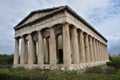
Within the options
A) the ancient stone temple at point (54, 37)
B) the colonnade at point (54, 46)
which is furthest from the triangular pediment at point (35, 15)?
the colonnade at point (54, 46)

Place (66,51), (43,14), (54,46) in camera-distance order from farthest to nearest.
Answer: (43,14) → (54,46) → (66,51)

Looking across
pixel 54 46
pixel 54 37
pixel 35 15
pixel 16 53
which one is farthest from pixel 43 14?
pixel 16 53

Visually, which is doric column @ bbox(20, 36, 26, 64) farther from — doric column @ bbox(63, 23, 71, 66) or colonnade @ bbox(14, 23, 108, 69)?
doric column @ bbox(63, 23, 71, 66)

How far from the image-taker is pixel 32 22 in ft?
87.1

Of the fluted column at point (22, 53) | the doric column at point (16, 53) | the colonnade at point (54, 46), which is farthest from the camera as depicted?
the doric column at point (16, 53)

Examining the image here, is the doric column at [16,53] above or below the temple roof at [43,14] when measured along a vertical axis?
below

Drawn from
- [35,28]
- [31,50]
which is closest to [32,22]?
[35,28]

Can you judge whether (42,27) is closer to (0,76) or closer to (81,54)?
(81,54)

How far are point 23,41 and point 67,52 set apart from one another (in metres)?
11.8

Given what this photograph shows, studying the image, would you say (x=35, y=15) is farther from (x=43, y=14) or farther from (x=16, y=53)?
(x=16, y=53)

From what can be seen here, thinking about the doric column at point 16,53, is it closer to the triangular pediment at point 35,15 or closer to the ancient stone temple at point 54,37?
the ancient stone temple at point 54,37

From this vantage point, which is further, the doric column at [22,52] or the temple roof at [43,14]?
the doric column at [22,52]

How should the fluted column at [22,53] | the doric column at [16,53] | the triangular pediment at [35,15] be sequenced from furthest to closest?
the doric column at [16,53] < the fluted column at [22,53] < the triangular pediment at [35,15]

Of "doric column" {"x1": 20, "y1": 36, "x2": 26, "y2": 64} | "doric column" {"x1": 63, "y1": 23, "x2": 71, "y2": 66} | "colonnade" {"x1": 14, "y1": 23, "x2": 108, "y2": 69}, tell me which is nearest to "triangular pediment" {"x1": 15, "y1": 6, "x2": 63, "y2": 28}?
"colonnade" {"x1": 14, "y1": 23, "x2": 108, "y2": 69}
